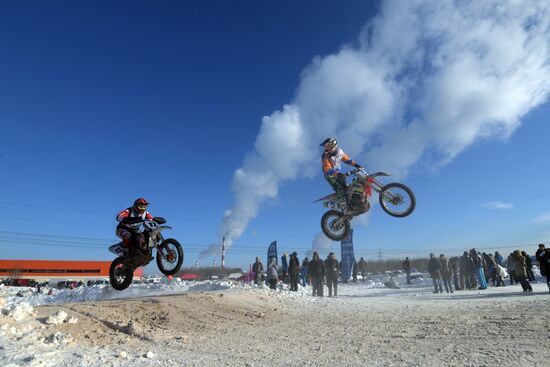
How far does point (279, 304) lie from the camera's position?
1652 cm

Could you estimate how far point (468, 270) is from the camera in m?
21.5

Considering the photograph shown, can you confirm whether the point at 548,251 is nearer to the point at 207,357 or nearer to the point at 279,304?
the point at 279,304

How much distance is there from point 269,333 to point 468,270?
14918 mm

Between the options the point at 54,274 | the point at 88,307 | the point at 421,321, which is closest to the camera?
the point at 421,321

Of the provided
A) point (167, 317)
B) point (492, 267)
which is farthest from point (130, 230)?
point (492, 267)

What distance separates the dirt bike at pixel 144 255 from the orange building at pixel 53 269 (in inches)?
2752

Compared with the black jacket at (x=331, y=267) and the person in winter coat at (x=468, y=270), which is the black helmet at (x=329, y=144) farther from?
the person in winter coat at (x=468, y=270)

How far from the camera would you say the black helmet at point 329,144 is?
9445 mm

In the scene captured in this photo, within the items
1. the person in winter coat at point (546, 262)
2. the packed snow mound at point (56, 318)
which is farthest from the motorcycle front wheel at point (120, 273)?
the person in winter coat at point (546, 262)

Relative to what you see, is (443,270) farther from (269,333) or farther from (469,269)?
(269,333)

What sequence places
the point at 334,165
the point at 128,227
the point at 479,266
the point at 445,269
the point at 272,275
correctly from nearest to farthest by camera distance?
the point at 128,227, the point at 334,165, the point at 479,266, the point at 445,269, the point at 272,275

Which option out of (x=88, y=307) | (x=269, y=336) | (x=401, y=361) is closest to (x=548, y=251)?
(x=401, y=361)

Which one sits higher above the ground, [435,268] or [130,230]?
[130,230]

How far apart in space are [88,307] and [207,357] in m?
6.72
